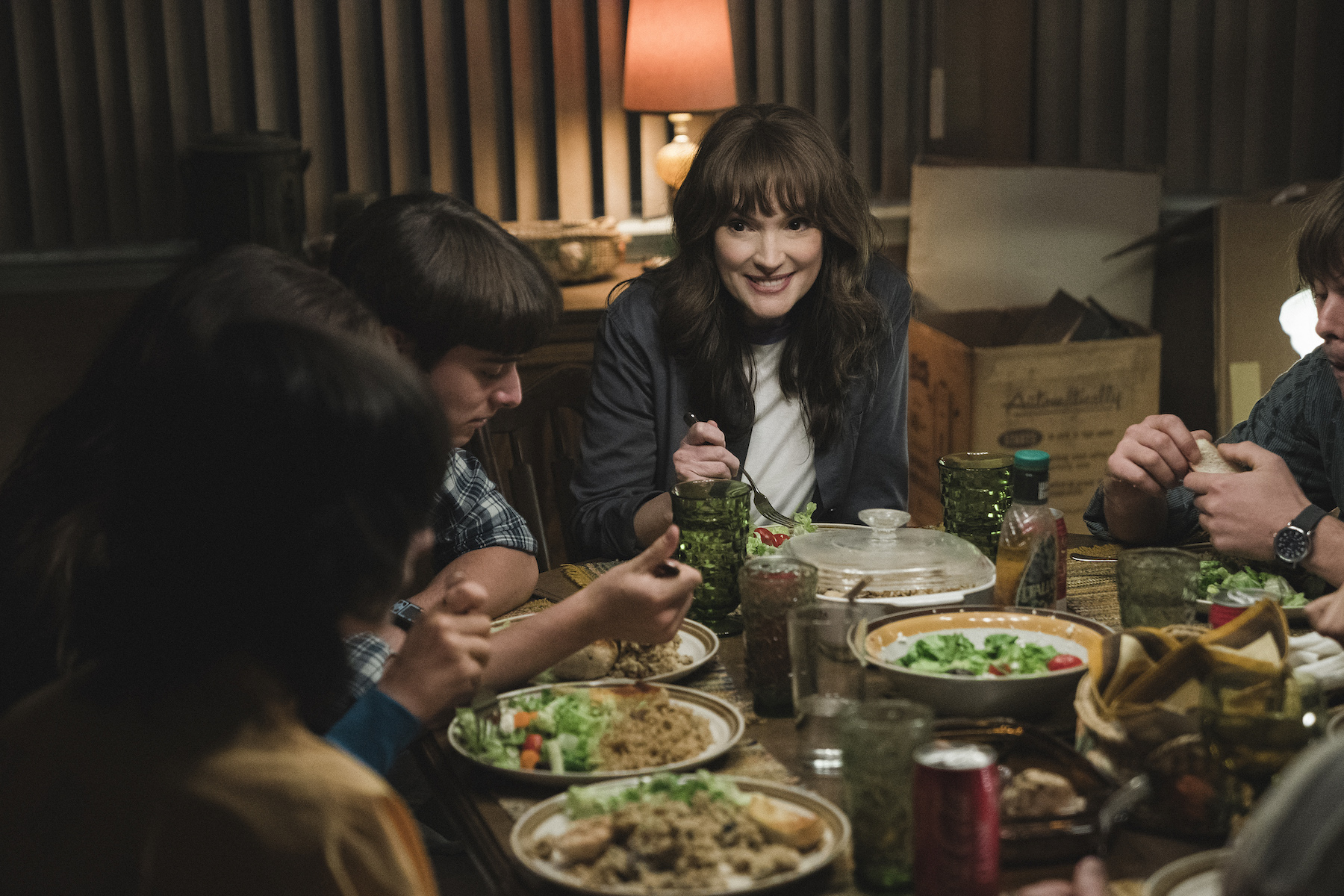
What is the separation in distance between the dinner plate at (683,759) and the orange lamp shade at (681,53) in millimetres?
2598

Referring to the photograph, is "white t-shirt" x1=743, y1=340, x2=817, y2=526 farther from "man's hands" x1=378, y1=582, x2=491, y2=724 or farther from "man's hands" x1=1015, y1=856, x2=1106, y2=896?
"man's hands" x1=1015, y1=856, x2=1106, y2=896

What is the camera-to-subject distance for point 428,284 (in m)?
1.66

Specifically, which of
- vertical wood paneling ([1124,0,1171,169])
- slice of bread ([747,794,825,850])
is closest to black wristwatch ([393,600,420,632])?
slice of bread ([747,794,825,850])

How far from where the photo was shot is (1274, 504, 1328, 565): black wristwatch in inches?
64.2

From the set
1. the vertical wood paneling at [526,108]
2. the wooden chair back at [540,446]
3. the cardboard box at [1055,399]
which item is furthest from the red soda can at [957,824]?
the vertical wood paneling at [526,108]

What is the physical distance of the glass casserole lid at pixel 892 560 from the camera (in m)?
1.56

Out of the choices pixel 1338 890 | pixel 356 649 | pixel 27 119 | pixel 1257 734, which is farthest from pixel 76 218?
pixel 1338 890

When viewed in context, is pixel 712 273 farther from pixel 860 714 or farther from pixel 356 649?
pixel 860 714

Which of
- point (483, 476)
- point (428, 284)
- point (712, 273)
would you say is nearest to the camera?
point (428, 284)

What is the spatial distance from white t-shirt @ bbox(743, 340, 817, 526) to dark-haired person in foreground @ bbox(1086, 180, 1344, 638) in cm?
52

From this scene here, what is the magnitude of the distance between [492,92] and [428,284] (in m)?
2.59

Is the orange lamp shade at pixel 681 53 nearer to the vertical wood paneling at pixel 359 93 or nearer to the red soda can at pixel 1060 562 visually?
the vertical wood paneling at pixel 359 93

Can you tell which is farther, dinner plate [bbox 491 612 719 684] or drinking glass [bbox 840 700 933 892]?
dinner plate [bbox 491 612 719 684]

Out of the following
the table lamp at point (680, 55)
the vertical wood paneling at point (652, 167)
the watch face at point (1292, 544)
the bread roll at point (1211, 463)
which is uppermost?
the table lamp at point (680, 55)
